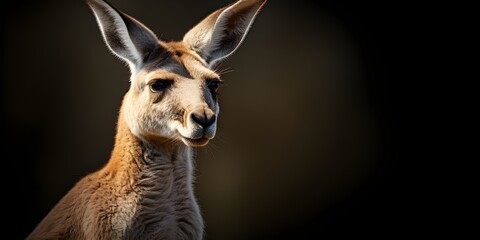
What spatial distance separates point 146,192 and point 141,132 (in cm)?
31

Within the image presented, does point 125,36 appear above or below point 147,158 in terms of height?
above

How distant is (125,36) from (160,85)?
0.33 metres

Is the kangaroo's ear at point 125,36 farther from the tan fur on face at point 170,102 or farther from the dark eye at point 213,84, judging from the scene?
the dark eye at point 213,84

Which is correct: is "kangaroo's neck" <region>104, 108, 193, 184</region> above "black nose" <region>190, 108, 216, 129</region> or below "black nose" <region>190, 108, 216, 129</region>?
below

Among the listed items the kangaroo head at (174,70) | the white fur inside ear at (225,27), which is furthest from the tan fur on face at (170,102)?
the white fur inside ear at (225,27)

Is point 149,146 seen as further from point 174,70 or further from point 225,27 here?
Answer: point 225,27


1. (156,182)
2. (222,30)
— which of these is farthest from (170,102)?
(222,30)

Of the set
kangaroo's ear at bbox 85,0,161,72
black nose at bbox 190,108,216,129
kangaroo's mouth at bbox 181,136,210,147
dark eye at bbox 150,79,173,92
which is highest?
kangaroo's ear at bbox 85,0,161,72

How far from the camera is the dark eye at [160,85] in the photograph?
331cm

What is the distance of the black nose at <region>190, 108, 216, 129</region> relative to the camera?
10.2 ft

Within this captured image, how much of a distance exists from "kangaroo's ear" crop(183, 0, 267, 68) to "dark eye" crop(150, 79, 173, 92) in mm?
389

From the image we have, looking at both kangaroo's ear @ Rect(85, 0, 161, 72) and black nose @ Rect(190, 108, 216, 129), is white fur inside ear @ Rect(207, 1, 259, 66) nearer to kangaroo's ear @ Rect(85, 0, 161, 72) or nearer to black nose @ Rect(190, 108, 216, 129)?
kangaroo's ear @ Rect(85, 0, 161, 72)

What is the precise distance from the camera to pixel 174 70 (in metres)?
3.36

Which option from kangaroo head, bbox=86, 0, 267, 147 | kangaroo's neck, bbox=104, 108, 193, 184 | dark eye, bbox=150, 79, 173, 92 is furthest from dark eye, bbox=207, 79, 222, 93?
kangaroo's neck, bbox=104, 108, 193, 184
